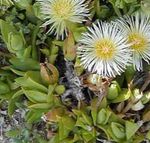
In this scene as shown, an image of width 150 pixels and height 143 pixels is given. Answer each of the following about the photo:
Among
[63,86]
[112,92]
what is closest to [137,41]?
[112,92]

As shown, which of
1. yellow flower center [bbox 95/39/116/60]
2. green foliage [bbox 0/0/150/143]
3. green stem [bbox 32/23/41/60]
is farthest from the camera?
green stem [bbox 32/23/41/60]

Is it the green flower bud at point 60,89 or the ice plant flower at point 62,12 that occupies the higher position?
the ice plant flower at point 62,12

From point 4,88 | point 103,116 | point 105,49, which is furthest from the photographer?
point 4,88

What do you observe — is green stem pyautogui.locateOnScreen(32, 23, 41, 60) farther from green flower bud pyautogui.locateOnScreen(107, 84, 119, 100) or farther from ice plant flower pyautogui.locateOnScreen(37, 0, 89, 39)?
green flower bud pyautogui.locateOnScreen(107, 84, 119, 100)

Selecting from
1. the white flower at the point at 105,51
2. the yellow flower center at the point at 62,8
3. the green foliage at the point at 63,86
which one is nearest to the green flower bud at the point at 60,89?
the green foliage at the point at 63,86

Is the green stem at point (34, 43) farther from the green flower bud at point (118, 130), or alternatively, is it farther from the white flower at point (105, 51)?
the green flower bud at point (118, 130)

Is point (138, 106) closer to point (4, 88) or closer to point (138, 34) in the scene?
point (138, 34)

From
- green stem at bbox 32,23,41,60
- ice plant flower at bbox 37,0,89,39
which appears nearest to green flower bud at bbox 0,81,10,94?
green stem at bbox 32,23,41,60
